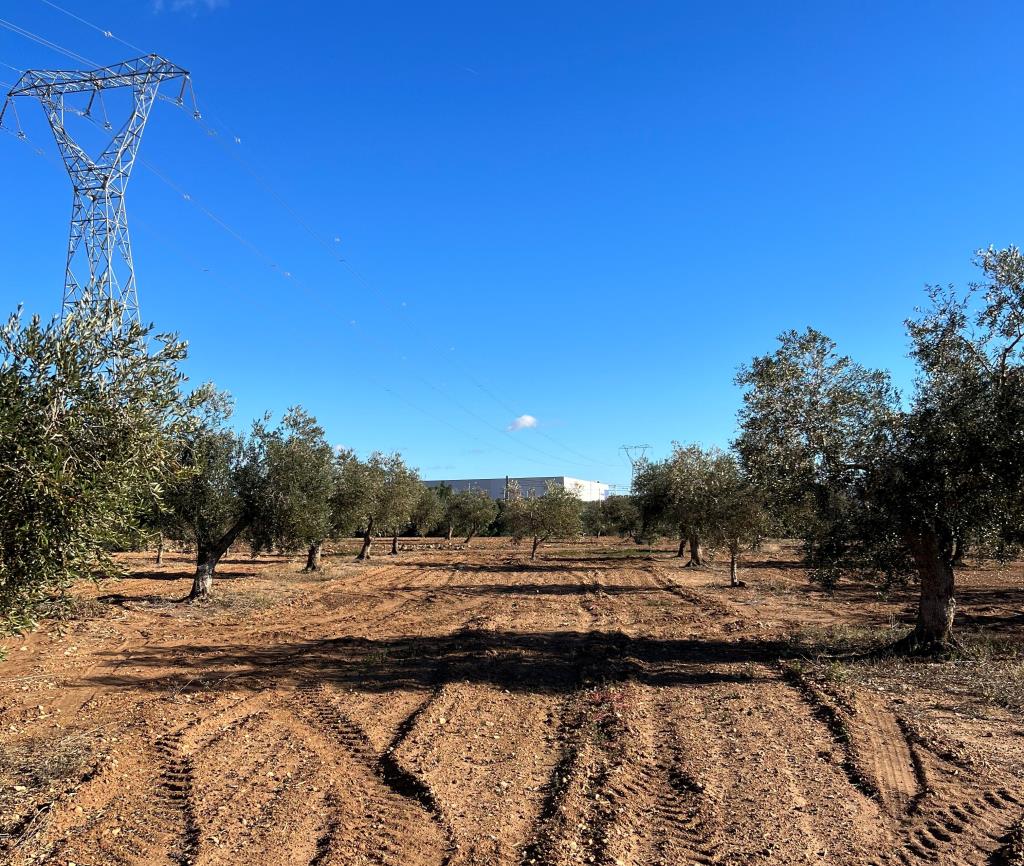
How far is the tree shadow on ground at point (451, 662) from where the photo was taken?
39.8ft

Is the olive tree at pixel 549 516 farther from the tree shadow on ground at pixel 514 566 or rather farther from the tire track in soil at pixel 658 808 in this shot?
the tire track in soil at pixel 658 808

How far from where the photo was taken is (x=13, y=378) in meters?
7.10

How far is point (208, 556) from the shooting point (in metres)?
23.2

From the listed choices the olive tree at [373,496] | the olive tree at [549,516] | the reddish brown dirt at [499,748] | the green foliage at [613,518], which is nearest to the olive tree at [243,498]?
the reddish brown dirt at [499,748]

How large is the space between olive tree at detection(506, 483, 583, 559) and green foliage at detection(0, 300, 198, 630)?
40.2 meters

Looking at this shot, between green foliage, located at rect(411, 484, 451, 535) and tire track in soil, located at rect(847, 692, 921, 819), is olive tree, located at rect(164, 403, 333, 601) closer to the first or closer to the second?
tire track in soil, located at rect(847, 692, 921, 819)

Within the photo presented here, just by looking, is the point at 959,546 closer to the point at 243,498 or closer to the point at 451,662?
the point at 451,662

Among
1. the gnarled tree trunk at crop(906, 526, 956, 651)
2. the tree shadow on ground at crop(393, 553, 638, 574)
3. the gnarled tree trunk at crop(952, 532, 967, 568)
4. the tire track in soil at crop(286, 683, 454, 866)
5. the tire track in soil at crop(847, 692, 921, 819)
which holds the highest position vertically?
the gnarled tree trunk at crop(952, 532, 967, 568)

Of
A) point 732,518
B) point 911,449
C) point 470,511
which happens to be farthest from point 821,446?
point 470,511

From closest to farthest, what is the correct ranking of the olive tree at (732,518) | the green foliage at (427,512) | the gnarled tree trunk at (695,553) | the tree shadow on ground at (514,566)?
1. the olive tree at (732,518)
2. the tree shadow on ground at (514,566)
3. the gnarled tree trunk at (695,553)
4. the green foliage at (427,512)

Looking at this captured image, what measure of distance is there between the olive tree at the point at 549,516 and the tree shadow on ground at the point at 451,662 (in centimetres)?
3039

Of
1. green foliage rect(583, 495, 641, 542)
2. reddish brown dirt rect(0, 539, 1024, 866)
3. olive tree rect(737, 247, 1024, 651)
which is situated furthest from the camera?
green foliage rect(583, 495, 641, 542)

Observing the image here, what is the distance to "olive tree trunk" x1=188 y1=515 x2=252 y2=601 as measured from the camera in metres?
22.9

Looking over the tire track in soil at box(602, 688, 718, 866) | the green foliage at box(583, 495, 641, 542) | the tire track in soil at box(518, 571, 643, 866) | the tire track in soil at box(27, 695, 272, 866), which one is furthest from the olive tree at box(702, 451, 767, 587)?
the green foliage at box(583, 495, 641, 542)
